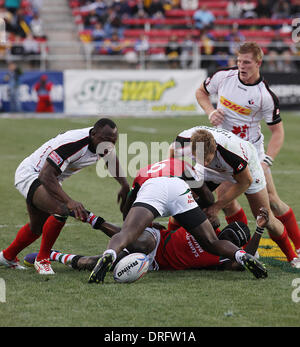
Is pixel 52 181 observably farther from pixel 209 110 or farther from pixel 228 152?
pixel 209 110

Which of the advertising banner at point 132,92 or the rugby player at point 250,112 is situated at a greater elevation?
the rugby player at point 250,112

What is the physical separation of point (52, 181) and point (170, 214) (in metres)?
1.09

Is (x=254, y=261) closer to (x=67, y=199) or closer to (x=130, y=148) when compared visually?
(x=67, y=199)

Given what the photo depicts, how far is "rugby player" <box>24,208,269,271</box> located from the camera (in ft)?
20.7

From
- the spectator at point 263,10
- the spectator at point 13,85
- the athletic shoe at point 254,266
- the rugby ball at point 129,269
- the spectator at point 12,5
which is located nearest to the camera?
the rugby ball at point 129,269

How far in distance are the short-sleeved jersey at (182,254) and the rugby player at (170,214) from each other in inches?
9.7

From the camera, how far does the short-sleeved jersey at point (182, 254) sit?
636 cm

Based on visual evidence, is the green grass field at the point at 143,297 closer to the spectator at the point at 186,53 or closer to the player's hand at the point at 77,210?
the player's hand at the point at 77,210

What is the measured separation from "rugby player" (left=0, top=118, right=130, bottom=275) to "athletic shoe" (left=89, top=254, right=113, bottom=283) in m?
0.64

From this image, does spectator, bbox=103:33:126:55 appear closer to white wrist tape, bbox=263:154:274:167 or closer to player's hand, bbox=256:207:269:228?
white wrist tape, bbox=263:154:274:167

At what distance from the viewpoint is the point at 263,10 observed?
28250 mm

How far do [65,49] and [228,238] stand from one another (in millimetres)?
20735

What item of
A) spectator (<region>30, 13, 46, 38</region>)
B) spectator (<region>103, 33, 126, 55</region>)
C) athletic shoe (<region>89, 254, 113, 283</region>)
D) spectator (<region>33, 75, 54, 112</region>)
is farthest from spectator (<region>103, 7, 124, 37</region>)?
athletic shoe (<region>89, 254, 113, 283</region>)

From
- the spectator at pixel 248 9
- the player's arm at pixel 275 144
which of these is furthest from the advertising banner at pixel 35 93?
the player's arm at pixel 275 144
